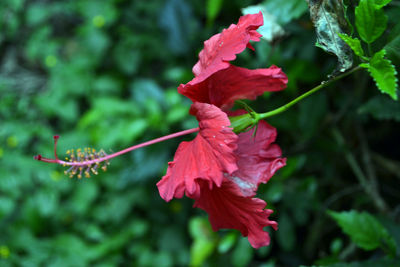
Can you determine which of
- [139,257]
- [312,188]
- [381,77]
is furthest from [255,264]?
[381,77]

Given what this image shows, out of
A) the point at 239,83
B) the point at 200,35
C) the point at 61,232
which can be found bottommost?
the point at 239,83

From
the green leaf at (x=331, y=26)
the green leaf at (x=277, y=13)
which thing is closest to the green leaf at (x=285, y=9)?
the green leaf at (x=277, y=13)

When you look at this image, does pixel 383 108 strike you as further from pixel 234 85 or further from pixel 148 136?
pixel 148 136

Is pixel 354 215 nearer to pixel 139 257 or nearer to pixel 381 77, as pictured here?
pixel 381 77

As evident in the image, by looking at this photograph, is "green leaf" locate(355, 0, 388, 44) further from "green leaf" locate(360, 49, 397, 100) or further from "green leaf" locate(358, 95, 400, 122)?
"green leaf" locate(358, 95, 400, 122)

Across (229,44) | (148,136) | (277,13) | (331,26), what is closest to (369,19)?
(331,26)
